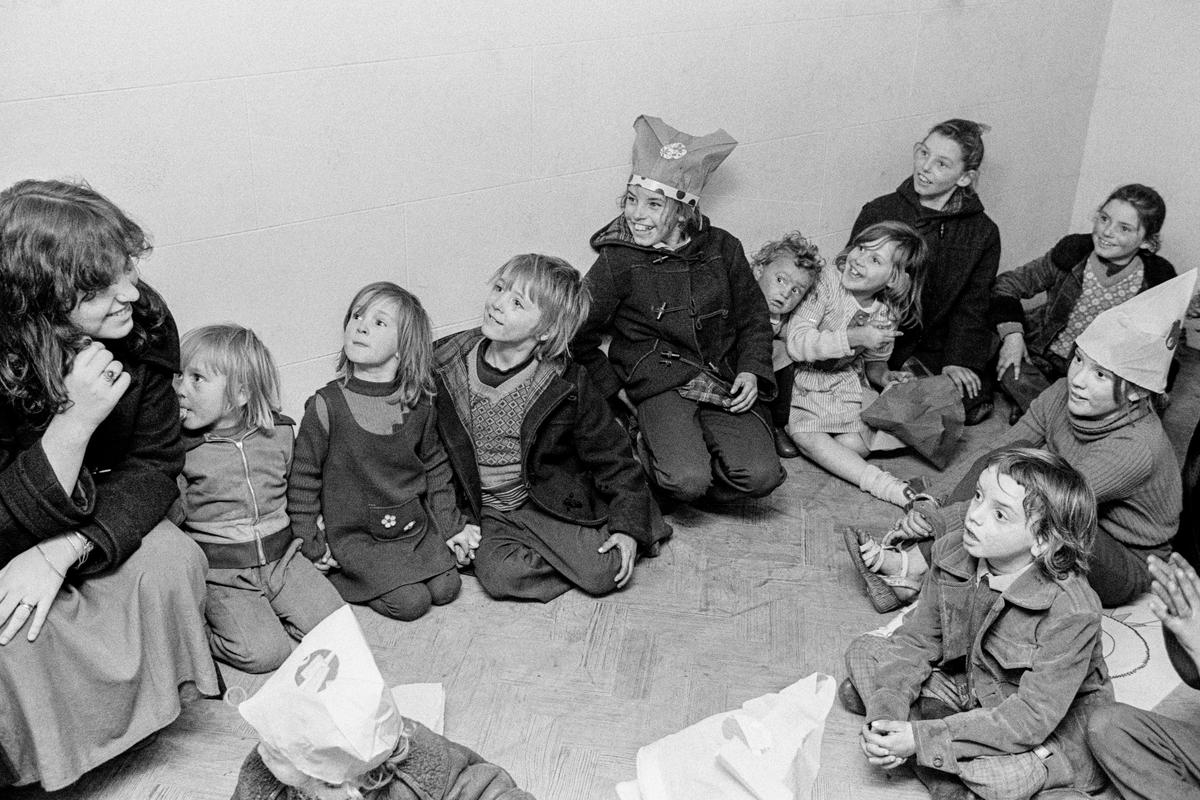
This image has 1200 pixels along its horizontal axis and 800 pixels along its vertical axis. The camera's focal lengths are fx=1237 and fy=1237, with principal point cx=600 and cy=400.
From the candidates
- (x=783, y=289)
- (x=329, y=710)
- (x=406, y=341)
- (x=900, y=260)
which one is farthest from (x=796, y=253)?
(x=329, y=710)

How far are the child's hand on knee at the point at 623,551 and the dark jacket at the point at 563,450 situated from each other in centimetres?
2

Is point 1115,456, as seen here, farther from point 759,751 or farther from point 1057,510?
point 759,751

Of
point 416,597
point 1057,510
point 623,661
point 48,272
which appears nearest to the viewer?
point 48,272

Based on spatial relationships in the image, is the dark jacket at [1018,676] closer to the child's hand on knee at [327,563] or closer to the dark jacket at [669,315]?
the dark jacket at [669,315]

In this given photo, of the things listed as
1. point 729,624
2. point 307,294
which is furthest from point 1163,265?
point 307,294

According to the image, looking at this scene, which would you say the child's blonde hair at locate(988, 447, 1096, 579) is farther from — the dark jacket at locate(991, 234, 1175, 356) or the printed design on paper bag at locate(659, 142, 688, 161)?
the dark jacket at locate(991, 234, 1175, 356)

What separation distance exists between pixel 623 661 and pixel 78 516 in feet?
4.09

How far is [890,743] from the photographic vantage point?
2508 millimetres

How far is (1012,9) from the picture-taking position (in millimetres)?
4258

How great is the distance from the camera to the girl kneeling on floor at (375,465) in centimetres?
298

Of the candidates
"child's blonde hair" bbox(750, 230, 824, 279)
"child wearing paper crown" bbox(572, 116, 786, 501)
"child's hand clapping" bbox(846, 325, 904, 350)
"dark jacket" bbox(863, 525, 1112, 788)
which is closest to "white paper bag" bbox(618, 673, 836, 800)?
"dark jacket" bbox(863, 525, 1112, 788)

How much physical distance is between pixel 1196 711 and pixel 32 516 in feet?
8.32

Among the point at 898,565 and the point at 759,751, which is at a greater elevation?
the point at 759,751

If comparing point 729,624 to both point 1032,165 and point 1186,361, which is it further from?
point 1032,165
